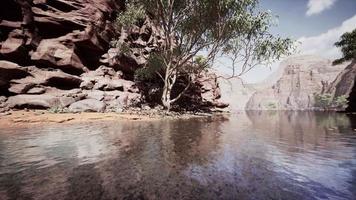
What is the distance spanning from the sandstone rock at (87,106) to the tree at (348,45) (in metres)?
49.4

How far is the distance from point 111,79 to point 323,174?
31.1 m

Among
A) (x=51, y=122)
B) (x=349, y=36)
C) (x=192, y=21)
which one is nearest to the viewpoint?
(x=51, y=122)

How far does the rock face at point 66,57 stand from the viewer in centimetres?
2462

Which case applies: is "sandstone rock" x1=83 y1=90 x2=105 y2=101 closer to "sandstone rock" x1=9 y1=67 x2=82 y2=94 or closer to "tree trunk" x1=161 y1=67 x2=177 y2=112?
"sandstone rock" x1=9 y1=67 x2=82 y2=94

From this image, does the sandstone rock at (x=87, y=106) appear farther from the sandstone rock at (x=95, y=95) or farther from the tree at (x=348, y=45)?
the tree at (x=348, y=45)

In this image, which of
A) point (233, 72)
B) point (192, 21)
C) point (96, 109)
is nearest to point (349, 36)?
point (233, 72)

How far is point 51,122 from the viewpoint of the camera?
18219 mm

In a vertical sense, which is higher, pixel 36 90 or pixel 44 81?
pixel 44 81

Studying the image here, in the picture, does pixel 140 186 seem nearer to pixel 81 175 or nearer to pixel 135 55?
pixel 81 175

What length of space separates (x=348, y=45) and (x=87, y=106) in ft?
173

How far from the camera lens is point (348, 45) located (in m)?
52.6

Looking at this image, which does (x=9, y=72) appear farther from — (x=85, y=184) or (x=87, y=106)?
(x=85, y=184)

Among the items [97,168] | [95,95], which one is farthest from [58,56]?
[97,168]

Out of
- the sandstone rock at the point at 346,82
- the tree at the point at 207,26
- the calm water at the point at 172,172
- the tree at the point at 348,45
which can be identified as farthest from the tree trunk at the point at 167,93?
the sandstone rock at the point at 346,82
